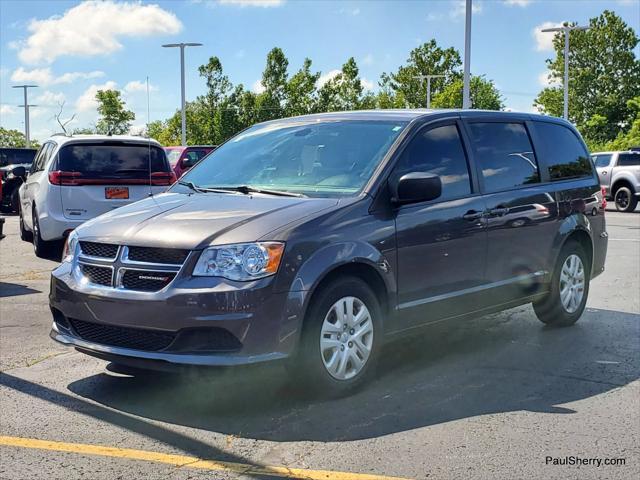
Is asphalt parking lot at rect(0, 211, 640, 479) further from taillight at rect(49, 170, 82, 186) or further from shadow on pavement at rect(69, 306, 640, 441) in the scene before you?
taillight at rect(49, 170, 82, 186)

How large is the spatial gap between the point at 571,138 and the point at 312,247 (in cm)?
386

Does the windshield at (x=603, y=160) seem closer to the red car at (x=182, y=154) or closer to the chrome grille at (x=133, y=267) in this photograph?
the red car at (x=182, y=154)

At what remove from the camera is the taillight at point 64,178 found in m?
10.7

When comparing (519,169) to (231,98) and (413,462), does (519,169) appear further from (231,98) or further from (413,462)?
(231,98)

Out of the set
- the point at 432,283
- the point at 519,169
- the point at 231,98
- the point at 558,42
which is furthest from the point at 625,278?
the point at 558,42

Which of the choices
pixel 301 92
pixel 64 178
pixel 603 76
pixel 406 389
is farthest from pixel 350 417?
pixel 603 76

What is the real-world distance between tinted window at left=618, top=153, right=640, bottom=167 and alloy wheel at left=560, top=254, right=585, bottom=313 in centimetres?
1938

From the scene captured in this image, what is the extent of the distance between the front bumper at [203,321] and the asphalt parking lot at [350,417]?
0.53 ft

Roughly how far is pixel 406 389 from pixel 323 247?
1.13 m

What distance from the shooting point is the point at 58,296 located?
5129 millimetres

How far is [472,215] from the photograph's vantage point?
19.4 feet

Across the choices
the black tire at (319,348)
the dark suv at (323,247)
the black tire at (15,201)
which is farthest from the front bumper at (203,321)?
the black tire at (15,201)

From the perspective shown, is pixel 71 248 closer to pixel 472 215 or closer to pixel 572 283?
pixel 472 215

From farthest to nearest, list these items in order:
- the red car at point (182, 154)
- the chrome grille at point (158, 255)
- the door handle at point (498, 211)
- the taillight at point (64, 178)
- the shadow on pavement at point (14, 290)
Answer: the red car at point (182, 154)
the taillight at point (64, 178)
the shadow on pavement at point (14, 290)
the door handle at point (498, 211)
the chrome grille at point (158, 255)
